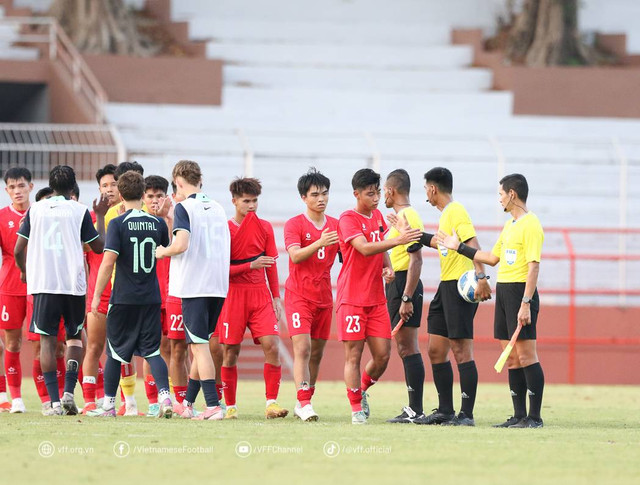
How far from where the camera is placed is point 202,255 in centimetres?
1028

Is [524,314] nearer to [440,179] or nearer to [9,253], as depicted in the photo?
[440,179]

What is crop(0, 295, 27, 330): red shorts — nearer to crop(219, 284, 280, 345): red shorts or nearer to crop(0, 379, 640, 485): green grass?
crop(0, 379, 640, 485): green grass

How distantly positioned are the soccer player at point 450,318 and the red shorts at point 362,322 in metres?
0.50

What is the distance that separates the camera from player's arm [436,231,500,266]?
33.0ft

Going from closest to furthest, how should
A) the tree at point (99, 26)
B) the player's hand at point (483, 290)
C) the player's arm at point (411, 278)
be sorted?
1. the player's hand at point (483, 290)
2. the player's arm at point (411, 278)
3. the tree at point (99, 26)

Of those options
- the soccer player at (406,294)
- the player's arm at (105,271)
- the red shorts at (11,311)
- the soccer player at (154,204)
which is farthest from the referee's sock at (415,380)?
the red shorts at (11,311)

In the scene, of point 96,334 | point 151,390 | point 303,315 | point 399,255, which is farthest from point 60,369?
point 399,255

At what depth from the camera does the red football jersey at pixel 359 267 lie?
33.7 ft

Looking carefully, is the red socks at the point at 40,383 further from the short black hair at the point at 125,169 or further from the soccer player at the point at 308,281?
the soccer player at the point at 308,281

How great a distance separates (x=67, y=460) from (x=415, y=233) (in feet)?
11.4

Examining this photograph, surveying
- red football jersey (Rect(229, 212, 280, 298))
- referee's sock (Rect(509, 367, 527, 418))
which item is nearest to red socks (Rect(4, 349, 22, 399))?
red football jersey (Rect(229, 212, 280, 298))

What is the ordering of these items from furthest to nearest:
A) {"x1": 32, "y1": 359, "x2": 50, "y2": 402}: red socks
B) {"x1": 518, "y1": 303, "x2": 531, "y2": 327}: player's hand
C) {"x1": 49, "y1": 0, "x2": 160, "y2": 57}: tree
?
1. {"x1": 49, "y1": 0, "x2": 160, "y2": 57}: tree
2. {"x1": 32, "y1": 359, "x2": 50, "y2": 402}: red socks
3. {"x1": 518, "y1": 303, "x2": 531, "y2": 327}: player's hand

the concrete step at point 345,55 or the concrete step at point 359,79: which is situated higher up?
the concrete step at point 345,55

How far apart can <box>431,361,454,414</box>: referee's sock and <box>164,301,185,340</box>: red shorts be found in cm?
233
